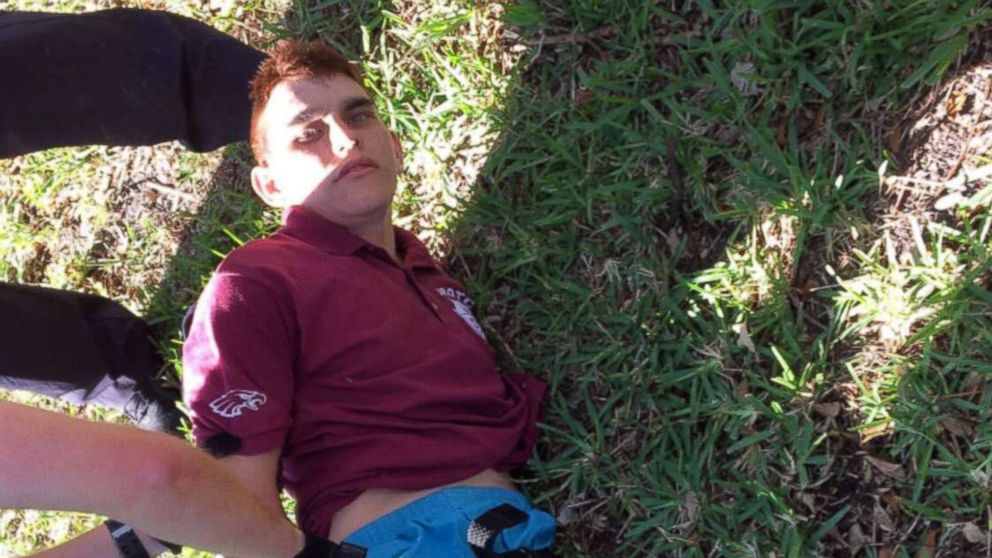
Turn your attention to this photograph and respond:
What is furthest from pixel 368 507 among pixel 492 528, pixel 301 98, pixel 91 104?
pixel 91 104

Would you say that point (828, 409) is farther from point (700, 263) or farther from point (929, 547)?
point (700, 263)

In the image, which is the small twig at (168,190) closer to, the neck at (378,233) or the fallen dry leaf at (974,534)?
the neck at (378,233)

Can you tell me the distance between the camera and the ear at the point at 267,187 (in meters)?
2.82

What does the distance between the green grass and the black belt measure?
1.12 feet

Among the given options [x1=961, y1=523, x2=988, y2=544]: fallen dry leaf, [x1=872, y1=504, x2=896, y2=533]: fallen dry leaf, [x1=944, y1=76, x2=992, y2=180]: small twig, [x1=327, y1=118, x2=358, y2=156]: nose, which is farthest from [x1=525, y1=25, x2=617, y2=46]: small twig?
[x1=961, y1=523, x2=988, y2=544]: fallen dry leaf

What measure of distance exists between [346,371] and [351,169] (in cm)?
51

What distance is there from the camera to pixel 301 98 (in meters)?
2.75

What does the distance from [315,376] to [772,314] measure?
1.14 metres

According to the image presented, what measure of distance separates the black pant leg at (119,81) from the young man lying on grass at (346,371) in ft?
0.66

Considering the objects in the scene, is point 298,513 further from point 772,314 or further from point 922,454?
point 922,454

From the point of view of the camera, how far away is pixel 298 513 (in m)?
2.68

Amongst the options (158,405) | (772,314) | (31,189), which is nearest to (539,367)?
(772,314)

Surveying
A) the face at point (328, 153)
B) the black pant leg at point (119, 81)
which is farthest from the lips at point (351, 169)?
the black pant leg at point (119, 81)

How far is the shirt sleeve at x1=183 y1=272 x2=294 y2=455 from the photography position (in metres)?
2.34
